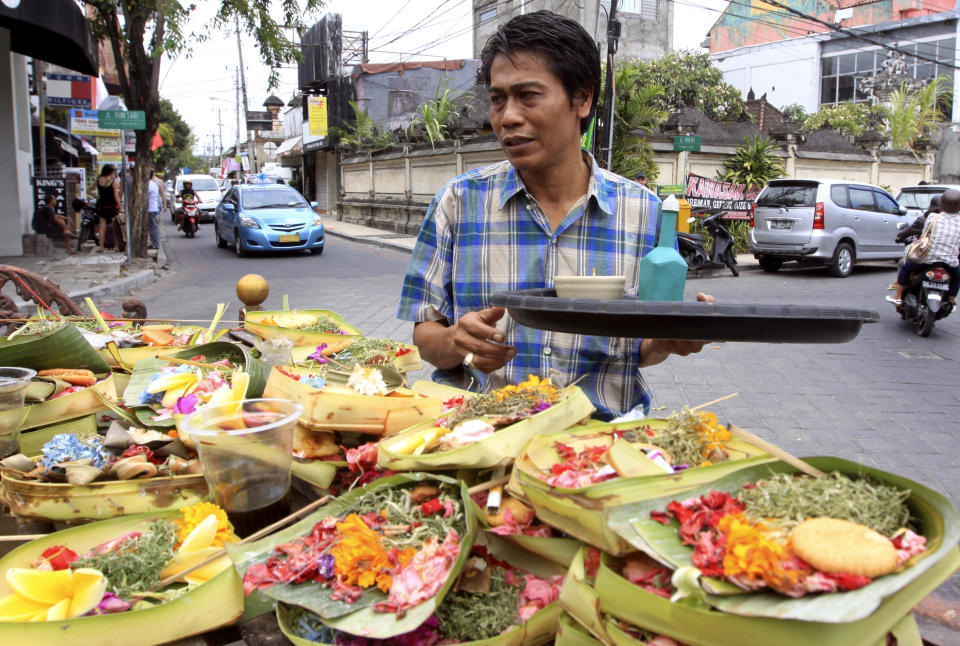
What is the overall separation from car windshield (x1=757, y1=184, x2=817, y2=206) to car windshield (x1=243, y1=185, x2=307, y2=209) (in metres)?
10.3

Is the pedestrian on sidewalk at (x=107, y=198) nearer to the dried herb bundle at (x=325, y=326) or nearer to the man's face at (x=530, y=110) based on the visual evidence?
the dried herb bundle at (x=325, y=326)

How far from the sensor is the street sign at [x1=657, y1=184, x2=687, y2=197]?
14953 mm

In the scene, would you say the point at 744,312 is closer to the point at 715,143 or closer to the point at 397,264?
the point at 397,264

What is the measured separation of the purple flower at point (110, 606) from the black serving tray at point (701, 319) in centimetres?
84

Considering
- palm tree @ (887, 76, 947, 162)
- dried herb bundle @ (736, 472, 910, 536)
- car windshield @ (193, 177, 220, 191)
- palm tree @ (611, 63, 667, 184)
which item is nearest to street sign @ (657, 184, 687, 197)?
palm tree @ (611, 63, 667, 184)

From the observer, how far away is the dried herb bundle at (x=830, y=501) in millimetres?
908

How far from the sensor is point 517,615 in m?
1.11

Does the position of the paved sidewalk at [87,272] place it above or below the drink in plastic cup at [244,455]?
below

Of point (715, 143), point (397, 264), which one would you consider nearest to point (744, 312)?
point (397, 264)

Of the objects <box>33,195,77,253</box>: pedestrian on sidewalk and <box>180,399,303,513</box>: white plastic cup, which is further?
<box>33,195,77,253</box>: pedestrian on sidewalk

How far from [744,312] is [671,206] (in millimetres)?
466

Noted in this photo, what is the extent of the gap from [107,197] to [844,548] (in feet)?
53.2

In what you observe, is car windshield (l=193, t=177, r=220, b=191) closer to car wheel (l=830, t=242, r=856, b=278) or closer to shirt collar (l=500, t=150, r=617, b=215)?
car wheel (l=830, t=242, r=856, b=278)

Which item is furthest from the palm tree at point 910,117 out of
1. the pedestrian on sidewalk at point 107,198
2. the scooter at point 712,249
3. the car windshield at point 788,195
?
the pedestrian on sidewalk at point 107,198
